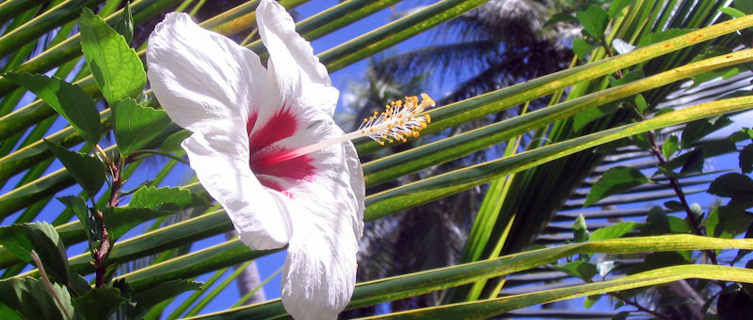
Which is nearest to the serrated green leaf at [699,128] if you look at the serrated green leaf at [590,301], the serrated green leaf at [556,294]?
the serrated green leaf at [590,301]

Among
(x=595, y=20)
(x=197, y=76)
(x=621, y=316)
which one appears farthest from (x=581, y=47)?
(x=197, y=76)

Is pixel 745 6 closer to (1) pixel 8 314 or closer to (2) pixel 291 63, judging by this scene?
(2) pixel 291 63

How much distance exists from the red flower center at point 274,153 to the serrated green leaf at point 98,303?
14 cm

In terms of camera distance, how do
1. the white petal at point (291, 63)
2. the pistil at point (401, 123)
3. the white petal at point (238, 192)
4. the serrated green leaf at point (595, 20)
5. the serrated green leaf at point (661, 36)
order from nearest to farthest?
the white petal at point (238, 192)
the white petal at point (291, 63)
the pistil at point (401, 123)
the serrated green leaf at point (661, 36)
the serrated green leaf at point (595, 20)

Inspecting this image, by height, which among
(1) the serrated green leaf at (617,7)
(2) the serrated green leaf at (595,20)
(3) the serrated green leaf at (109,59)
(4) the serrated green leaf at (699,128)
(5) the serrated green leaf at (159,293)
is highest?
(1) the serrated green leaf at (617,7)

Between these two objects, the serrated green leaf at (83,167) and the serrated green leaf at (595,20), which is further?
the serrated green leaf at (595,20)

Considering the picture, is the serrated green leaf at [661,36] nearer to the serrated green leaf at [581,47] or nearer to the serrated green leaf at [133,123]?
the serrated green leaf at [581,47]

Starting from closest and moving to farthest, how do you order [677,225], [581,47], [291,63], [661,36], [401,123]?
[291,63]
[401,123]
[661,36]
[677,225]
[581,47]

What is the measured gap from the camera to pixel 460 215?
13.4 metres

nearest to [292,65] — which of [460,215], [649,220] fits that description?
[649,220]

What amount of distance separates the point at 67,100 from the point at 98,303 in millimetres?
119

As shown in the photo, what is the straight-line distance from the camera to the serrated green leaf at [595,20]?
3.94 ft

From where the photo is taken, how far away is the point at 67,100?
353 mm

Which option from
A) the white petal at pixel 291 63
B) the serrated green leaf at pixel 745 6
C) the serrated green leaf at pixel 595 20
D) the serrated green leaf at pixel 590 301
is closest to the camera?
the white petal at pixel 291 63
